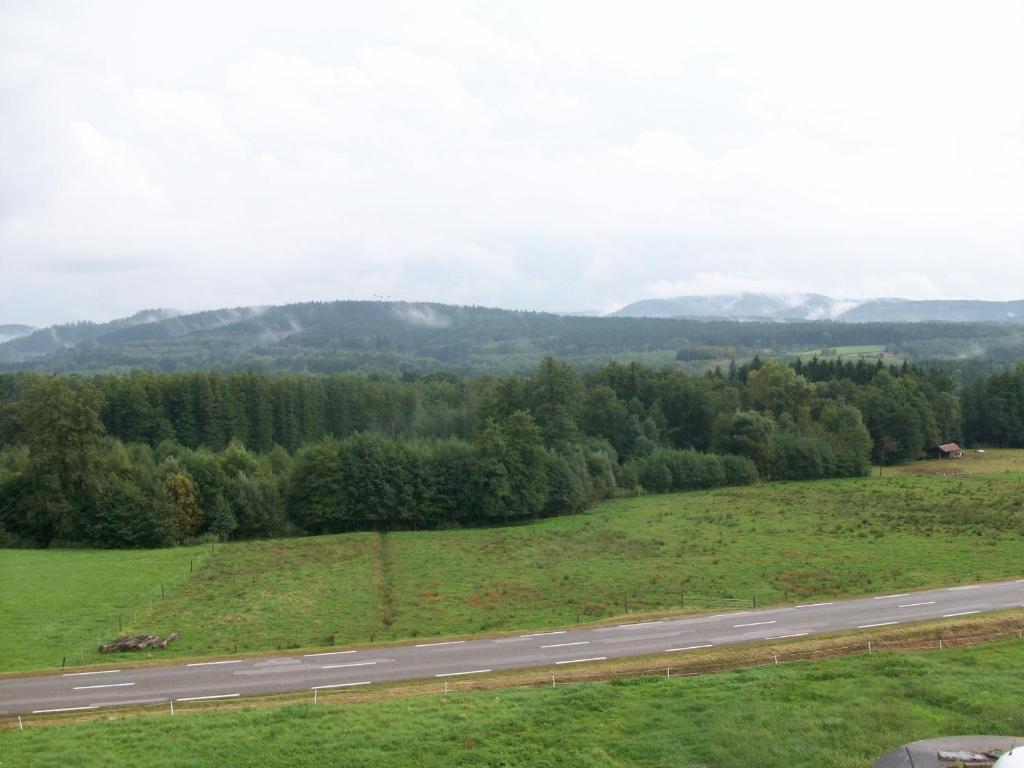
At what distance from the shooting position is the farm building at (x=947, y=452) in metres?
105

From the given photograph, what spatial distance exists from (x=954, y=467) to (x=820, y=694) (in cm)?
8344

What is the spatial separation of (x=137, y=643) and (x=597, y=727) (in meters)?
21.4

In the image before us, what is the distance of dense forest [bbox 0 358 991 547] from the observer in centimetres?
6247

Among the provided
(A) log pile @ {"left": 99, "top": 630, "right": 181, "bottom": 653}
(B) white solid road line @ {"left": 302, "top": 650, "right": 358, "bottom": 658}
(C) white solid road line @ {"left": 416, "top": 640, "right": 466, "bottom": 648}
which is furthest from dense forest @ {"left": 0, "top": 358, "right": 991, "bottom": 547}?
(C) white solid road line @ {"left": 416, "top": 640, "right": 466, "bottom": 648}

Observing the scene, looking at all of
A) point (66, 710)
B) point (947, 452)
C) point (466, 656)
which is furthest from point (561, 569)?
point (947, 452)

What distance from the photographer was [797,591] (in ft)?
134

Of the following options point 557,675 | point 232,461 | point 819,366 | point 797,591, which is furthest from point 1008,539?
point 819,366

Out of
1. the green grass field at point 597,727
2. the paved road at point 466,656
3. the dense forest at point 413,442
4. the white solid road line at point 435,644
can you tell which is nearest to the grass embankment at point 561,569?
the white solid road line at point 435,644

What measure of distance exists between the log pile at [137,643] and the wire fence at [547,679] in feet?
25.8

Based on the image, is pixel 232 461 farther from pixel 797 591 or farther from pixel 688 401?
pixel 688 401

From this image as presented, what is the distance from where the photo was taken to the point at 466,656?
102 ft

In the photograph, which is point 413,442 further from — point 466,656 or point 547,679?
point 547,679

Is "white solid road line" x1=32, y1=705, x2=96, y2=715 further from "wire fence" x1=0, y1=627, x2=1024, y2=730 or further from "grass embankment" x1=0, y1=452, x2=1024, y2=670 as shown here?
"grass embankment" x1=0, y1=452, x2=1024, y2=670

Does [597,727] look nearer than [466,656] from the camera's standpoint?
Yes
